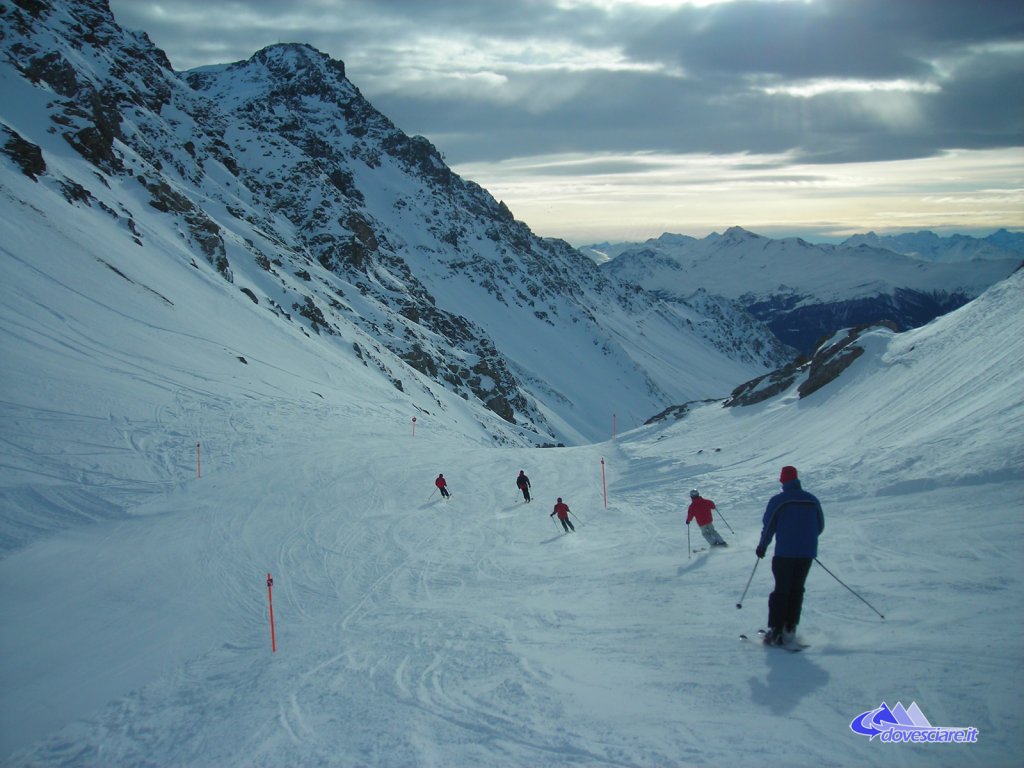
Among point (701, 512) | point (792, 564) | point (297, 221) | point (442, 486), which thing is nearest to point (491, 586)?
point (701, 512)

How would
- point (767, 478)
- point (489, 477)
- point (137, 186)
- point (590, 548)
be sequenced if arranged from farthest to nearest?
point (137, 186), point (489, 477), point (767, 478), point (590, 548)

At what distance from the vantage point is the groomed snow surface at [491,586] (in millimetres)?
6055

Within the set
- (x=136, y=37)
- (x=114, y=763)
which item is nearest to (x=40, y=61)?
(x=136, y=37)

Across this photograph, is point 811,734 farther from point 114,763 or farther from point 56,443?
point 56,443

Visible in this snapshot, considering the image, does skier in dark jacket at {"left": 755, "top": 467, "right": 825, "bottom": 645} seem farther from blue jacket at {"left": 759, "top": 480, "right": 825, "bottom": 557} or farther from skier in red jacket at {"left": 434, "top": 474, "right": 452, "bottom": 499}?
skier in red jacket at {"left": 434, "top": 474, "right": 452, "bottom": 499}

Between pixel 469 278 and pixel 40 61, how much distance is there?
118231mm

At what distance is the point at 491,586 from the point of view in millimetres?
11664

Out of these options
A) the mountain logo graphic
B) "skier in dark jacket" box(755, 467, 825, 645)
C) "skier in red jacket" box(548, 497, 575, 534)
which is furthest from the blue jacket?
"skier in red jacket" box(548, 497, 575, 534)

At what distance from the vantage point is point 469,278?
575ft

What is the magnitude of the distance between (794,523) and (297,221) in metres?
108

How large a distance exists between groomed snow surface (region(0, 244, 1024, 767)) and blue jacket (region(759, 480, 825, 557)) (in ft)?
3.22

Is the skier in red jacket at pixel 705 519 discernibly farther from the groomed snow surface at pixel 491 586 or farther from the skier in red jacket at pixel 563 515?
the skier in red jacket at pixel 563 515

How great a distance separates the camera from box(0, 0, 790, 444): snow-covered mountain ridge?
51656mm

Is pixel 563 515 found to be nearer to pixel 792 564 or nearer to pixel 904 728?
pixel 792 564
